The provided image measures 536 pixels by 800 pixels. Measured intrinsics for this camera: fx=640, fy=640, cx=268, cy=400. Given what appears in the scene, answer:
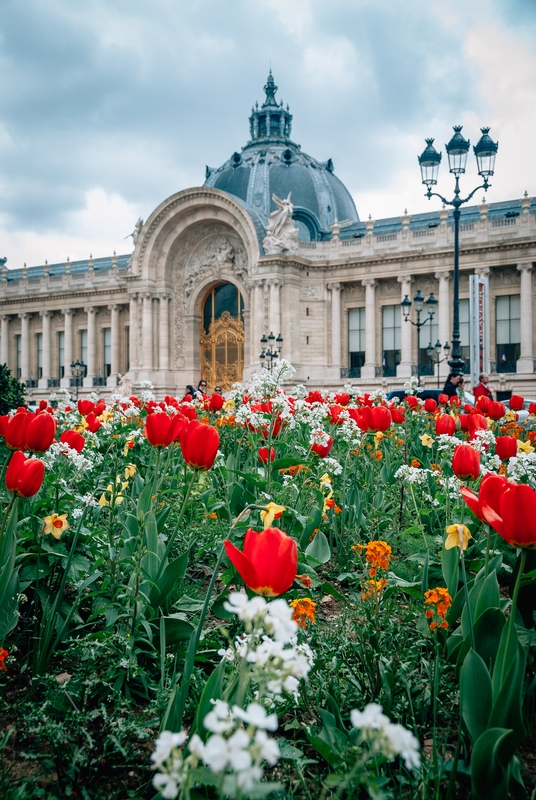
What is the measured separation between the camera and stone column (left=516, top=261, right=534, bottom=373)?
1198 inches

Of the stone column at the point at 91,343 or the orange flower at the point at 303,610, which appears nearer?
the orange flower at the point at 303,610

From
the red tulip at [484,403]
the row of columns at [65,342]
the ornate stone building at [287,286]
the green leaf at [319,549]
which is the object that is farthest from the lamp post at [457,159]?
the row of columns at [65,342]

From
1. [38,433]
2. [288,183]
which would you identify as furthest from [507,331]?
[38,433]

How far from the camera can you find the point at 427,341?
1330 inches

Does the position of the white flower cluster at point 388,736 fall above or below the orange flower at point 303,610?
above

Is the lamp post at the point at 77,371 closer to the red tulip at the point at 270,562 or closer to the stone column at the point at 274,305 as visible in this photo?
the stone column at the point at 274,305

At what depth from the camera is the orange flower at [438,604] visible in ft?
8.07

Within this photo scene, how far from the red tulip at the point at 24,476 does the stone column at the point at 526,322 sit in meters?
31.0

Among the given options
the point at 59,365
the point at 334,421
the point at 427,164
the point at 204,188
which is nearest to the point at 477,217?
the point at 204,188

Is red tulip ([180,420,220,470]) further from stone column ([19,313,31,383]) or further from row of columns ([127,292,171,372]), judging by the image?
stone column ([19,313,31,383])

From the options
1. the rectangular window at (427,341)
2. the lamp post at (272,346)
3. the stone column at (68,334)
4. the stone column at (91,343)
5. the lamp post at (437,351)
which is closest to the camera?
the lamp post at (437,351)

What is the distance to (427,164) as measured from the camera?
14766mm

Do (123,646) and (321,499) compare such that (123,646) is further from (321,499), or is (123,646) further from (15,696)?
(321,499)

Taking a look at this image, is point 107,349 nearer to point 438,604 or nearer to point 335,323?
point 335,323
